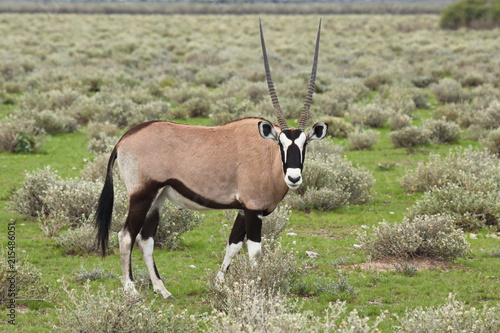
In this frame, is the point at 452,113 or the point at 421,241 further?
the point at 452,113

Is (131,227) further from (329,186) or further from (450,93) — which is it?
(450,93)

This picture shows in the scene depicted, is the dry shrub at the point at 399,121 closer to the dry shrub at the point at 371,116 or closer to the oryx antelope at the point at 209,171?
the dry shrub at the point at 371,116

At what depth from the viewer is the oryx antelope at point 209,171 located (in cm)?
706

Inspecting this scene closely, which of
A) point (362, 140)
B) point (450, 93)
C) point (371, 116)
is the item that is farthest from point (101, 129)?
point (450, 93)

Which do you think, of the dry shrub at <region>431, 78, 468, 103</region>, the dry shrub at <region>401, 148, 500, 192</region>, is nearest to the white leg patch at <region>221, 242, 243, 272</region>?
the dry shrub at <region>401, 148, 500, 192</region>

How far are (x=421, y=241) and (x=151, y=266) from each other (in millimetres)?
3880

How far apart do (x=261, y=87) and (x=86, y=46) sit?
24.9 meters

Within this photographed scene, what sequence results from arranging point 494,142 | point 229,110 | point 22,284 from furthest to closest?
point 229,110
point 494,142
point 22,284

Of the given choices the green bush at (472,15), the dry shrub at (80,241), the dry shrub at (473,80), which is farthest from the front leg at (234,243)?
the green bush at (472,15)

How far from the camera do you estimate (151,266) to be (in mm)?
7727

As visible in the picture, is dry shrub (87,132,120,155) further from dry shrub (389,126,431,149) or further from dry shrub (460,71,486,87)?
dry shrub (460,71,486,87)

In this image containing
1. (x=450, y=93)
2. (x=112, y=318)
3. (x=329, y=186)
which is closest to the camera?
(x=112, y=318)

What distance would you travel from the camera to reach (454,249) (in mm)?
8945

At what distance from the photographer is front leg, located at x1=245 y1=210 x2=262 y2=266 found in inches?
277
